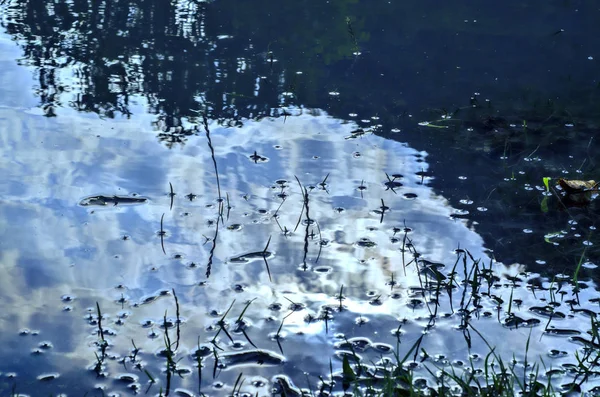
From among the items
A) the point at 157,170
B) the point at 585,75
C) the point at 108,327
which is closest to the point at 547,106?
the point at 585,75

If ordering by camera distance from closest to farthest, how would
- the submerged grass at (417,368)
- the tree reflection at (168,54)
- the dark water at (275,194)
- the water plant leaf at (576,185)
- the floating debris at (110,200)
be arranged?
1. the submerged grass at (417,368)
2. the dark water at (275,194)
3. the floating debris at (110,200)
4. the water plant leaf at (576,185)
5. the tree reflection at (168,54)

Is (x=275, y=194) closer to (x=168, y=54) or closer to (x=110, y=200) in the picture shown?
(x=110, y=200)

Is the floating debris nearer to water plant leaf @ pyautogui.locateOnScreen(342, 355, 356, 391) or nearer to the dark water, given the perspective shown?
the dark water

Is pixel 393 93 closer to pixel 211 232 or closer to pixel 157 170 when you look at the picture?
pixel 157 170

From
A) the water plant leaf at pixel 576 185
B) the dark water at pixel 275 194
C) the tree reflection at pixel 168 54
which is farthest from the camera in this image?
the tree reflection at pixel 168 54

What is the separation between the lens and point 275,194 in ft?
13.2

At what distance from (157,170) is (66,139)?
76 centimetres

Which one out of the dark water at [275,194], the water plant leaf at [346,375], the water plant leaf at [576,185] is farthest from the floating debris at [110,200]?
the water plant leaf at [576,185]

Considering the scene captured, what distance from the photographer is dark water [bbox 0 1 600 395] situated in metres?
2.84

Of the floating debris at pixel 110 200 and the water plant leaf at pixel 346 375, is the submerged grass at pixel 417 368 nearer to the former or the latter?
the water plant leaf at pixel 346 375

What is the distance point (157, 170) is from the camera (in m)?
4.25

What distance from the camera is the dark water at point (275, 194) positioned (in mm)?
2840

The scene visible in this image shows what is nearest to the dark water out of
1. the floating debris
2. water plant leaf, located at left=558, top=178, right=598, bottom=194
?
the floating debris

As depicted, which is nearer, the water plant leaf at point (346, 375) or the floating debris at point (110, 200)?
the water plant leaf at point (346, 375)
